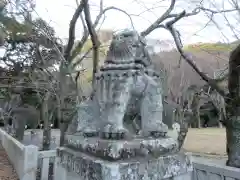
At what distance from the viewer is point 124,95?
197cm

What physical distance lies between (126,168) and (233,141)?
8.72 feet

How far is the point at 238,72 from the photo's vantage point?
3873mm

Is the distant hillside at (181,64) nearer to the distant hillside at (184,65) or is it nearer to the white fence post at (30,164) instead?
the distant hillside at (184,65)

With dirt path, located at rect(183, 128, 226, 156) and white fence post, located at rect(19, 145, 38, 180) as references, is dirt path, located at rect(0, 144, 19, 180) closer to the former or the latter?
white fence post, located at rect(19, 145, 38, 180)

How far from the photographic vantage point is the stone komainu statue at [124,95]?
6.44 ft

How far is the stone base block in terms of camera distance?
1598mm

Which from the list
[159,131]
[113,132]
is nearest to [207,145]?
[159,131]

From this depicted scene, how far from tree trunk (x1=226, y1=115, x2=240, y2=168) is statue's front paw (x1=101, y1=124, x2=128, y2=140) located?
2427 millimetres

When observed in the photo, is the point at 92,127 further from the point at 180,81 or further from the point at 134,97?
the point at 180,81

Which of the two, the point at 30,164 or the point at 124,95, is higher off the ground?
the point at 124,95

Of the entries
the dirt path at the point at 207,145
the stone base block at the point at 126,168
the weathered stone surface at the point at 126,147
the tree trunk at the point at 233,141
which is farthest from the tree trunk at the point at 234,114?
the dirt path at the point at 207,145

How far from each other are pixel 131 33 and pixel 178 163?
111 centimetres

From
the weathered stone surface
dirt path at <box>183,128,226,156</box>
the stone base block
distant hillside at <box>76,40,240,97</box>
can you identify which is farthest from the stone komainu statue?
dirt path at <box>183,128,226,156</box>

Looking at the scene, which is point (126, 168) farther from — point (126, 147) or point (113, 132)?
point (113, 132)
